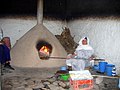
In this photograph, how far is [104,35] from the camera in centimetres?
688

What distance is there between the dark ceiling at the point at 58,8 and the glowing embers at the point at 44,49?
1.66 meters

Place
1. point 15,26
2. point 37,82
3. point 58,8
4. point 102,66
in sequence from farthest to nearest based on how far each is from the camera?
point 58,8, point 15,26, point 102,66, point 37,82

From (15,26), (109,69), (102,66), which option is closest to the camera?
(109,69)

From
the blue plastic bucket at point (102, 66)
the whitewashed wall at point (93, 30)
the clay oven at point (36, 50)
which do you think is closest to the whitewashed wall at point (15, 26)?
the whitewashed wall at point (93, 30)

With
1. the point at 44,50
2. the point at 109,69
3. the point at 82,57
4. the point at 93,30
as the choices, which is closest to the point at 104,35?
Answer: the point at 93,30

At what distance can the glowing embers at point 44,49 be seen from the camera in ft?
24.0

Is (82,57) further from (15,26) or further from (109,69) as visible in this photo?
(15,26)

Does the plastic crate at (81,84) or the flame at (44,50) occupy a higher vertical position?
the flame at (44,50)

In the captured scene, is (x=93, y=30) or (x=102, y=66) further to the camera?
(x=93, y=30)

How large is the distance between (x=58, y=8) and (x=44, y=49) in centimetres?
237

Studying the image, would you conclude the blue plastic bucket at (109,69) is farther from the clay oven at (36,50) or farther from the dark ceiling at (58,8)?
the clay oven at (36,50)

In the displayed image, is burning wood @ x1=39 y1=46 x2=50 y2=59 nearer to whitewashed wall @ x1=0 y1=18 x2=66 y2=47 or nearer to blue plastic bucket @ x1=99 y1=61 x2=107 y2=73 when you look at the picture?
whitewashed wall @ x1=0 y1=18 x2=66 y2=47

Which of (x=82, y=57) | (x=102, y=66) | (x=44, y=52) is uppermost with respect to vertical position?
(x=44, y=52)

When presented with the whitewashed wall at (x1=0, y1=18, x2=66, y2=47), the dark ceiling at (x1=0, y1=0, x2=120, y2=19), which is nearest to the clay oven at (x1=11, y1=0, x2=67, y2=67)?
the whitewashed wall at (x1=0, y1=18, x2=66, y2=47)
